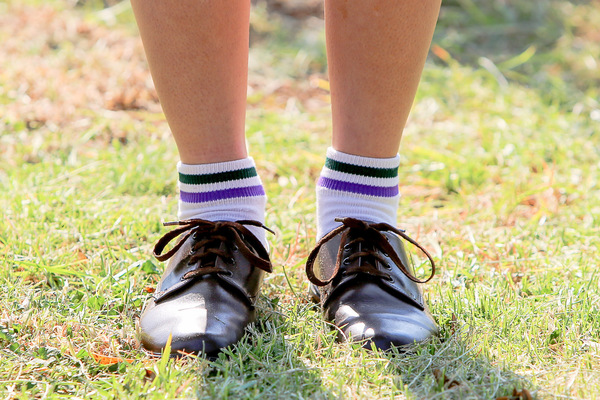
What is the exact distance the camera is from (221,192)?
45.8 inches

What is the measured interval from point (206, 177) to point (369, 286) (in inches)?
13.7

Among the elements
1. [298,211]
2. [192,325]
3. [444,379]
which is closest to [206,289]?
[192,325]

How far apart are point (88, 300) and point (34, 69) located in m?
1.73

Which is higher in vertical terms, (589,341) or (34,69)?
(34,69)

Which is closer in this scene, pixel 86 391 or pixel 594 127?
pixel 86 391

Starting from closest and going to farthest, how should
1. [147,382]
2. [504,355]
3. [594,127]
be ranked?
[147,382] < [504,355] < [594,127]

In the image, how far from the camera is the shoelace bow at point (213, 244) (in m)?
1.09

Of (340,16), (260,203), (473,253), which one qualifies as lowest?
(473,253)

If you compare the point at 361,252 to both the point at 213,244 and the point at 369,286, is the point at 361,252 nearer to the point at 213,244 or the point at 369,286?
the point at 369,286

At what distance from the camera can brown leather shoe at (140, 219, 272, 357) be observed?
3.19 feet

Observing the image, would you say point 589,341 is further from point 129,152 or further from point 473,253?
point 129,152

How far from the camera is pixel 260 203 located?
122cm

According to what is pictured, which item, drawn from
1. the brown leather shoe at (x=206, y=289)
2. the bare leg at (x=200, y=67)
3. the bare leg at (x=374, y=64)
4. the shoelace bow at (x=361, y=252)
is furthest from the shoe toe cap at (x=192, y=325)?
the bare leg at (x=374, y=64)

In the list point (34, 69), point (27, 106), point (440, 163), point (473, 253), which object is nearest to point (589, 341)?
point (473, 253)
